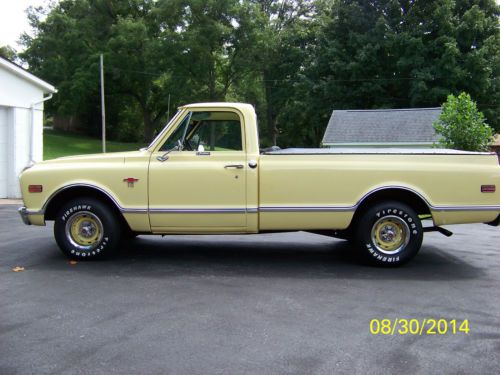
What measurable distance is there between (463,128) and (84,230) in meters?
13.5

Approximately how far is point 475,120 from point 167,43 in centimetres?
2979

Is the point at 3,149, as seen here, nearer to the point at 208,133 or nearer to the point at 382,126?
the point at 208,133

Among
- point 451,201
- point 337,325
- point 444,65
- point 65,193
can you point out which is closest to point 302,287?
point 337,325

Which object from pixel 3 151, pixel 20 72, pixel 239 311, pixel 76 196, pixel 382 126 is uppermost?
pixel 382 126

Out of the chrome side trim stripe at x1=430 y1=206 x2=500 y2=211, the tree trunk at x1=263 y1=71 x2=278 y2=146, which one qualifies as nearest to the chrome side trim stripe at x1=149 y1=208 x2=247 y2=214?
the chrome side trim stripe at x1=430 y1=206 x2=500 y2=211

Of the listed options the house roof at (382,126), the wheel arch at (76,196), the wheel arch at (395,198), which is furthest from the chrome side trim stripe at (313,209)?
the house roof at (382,126)

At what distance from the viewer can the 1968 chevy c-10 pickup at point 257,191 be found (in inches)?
235

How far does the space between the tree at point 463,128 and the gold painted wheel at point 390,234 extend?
10908mm

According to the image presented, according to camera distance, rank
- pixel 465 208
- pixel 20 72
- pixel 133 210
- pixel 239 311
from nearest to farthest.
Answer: pixel 239 311 → pixel 465 208 → pixel 133 210 → pixel 20 72

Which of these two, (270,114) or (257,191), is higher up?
(270,114)

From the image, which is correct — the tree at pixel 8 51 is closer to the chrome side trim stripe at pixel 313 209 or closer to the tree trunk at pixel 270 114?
the tree trunk at pixel 270 114

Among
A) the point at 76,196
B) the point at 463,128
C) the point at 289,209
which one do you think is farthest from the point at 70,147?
the point at 289,209

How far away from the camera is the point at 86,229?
20.6 ft

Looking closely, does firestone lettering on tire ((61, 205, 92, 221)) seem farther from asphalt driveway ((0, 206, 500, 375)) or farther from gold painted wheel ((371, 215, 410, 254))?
gold painted wheel ((371, 215, 410, 254))
